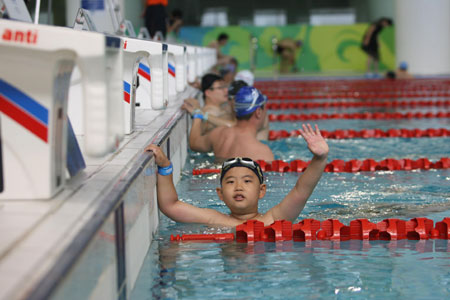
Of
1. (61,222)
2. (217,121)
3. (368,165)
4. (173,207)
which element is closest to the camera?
(61,222)

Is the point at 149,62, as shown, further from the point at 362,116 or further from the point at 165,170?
the point at 362,116

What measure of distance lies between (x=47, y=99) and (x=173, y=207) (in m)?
1.49

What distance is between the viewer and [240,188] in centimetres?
362

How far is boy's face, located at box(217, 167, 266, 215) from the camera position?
3.62 meters

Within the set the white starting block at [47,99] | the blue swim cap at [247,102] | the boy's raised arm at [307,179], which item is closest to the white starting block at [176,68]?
the blue swim cap at [247,102]

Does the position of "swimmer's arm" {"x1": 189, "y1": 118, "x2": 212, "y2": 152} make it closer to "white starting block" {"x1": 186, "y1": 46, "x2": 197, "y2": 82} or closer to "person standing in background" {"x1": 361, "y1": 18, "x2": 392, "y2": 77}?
"white starting block" {"x1": 186, "y1": 46, "x2": 197, "y2": 82}

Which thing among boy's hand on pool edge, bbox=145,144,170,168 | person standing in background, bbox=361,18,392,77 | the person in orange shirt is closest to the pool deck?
boy's hand on pool edge, bbox=145,144,170,168

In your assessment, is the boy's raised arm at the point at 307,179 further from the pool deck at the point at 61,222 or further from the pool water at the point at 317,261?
the pool deck at the point at 61,222

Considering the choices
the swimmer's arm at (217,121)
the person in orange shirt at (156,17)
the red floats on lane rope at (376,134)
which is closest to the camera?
the swimmer's arm at (217,121)

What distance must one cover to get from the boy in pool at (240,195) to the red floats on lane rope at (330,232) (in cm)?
13

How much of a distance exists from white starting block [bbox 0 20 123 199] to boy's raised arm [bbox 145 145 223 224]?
1102mm

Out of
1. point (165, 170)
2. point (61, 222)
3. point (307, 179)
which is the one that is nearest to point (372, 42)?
point (307, 179)

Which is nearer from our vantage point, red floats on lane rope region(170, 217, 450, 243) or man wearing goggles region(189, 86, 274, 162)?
red floats on lane rope region(170, 217, 450, 243)

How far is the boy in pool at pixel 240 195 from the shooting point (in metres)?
3.56
